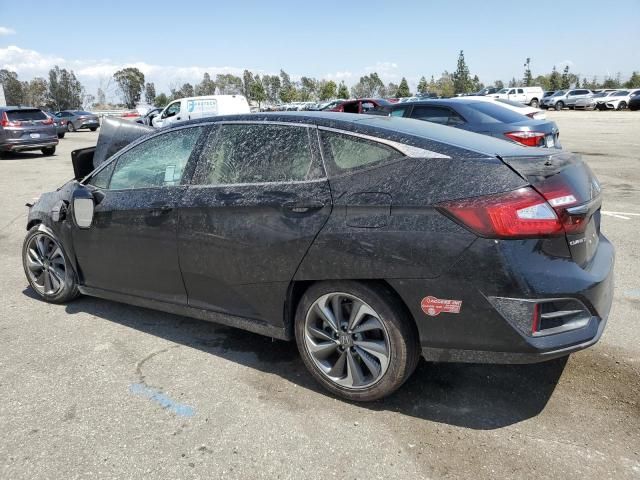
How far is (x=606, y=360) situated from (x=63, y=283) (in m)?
4.19

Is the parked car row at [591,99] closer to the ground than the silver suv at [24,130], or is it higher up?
closer to the ground

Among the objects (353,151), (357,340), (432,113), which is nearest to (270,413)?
(357,340)

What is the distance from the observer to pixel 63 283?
4.58 meters

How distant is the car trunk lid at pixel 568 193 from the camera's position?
102 inches

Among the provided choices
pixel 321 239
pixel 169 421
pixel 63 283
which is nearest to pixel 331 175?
pixel 321 239

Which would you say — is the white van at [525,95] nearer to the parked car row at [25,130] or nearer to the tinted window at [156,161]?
the parked car row at [25,130]

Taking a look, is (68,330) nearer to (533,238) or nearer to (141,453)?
(141,453)

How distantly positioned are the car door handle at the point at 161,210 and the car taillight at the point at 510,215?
1.92 m

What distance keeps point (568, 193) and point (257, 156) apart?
1.78 metres

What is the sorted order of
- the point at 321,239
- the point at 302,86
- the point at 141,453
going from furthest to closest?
1. the point at 302,86
2. the point at 321,239
3. the point at 141,453

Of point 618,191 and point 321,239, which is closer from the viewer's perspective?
point 321,239

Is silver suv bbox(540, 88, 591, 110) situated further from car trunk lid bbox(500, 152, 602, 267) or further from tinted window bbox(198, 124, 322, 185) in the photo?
tinted window bbox(198, 124, 322, 185)

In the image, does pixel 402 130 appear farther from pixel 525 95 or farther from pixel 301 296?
pixel 525 95

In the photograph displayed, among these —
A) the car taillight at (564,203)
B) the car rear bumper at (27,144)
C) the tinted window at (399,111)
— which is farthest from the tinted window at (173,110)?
the car taillight at (564,203)
